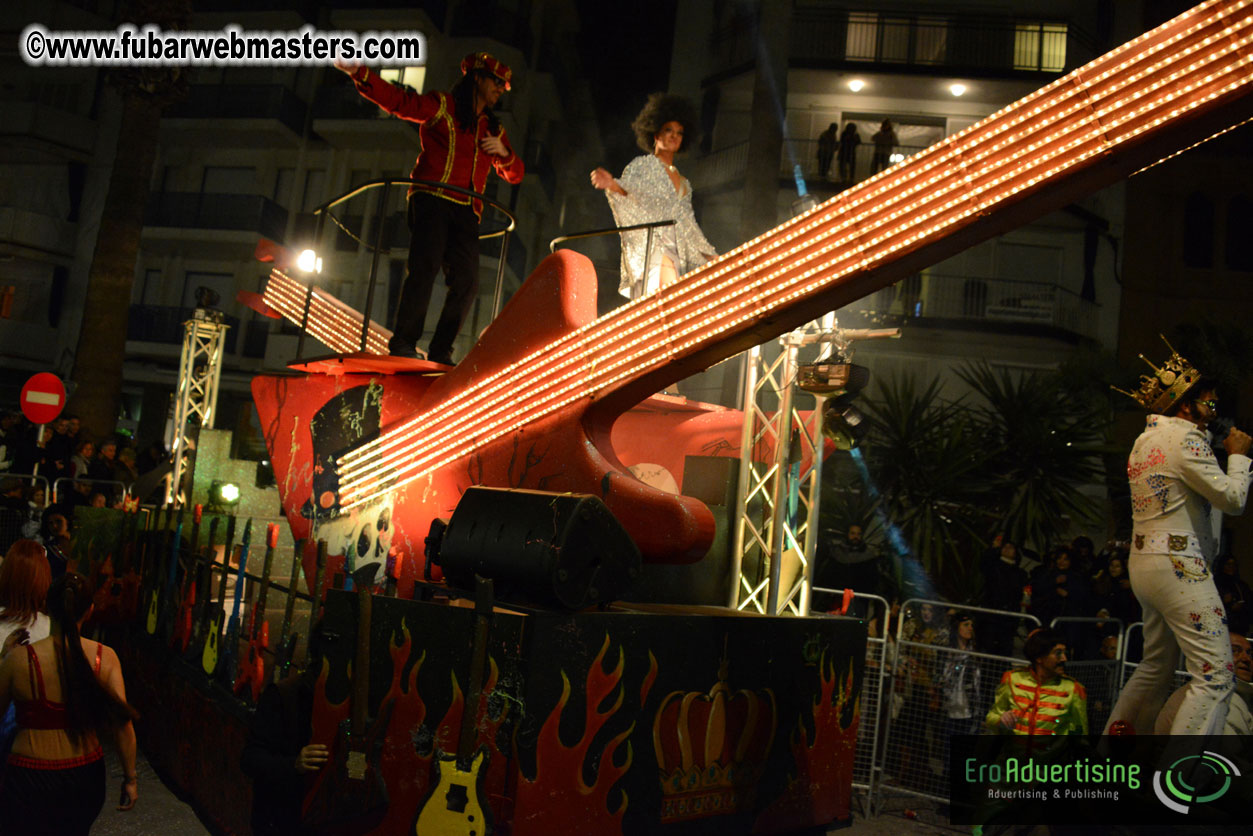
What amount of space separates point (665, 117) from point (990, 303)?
15.2 meters

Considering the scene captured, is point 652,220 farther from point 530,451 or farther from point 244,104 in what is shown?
point 244,104

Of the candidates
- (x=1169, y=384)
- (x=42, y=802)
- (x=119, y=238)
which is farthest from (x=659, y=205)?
(x=119, y=238)

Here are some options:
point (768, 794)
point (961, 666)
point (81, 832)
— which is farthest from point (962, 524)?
point (81, 832)

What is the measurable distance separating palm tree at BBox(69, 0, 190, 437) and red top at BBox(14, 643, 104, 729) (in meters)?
11.9

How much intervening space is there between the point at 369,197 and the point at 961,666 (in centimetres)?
2392

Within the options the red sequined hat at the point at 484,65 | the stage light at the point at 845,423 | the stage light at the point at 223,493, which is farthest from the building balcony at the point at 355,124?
the stage light at the point at 845,423

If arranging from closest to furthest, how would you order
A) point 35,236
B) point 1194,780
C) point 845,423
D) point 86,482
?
point 1194,780, point 845,423, point 86,482, point 35,236

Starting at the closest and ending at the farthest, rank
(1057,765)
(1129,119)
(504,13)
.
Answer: (1129,119), (1057,765), (504,13)

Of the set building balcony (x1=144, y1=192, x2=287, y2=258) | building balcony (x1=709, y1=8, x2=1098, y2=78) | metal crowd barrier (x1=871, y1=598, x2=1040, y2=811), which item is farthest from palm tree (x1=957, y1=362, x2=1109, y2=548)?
building balcony (x1=144, y1=192, x2=287, y2=258)

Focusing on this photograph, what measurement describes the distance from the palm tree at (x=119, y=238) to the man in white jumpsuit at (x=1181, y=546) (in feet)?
46.1

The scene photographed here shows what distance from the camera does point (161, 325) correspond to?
27.4 m

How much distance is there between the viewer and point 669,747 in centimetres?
399

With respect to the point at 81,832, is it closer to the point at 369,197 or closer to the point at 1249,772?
the point at 1249,772

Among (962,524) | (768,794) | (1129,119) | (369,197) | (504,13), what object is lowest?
(768,794)
